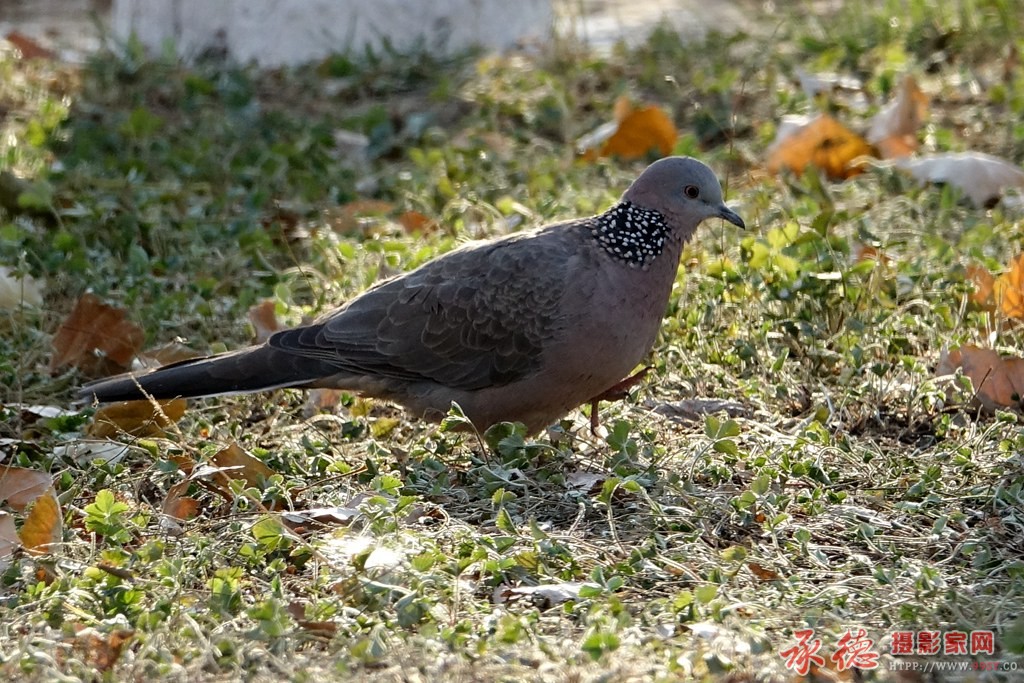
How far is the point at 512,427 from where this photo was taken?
3.59 m

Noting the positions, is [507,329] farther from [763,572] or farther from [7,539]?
[7,539]

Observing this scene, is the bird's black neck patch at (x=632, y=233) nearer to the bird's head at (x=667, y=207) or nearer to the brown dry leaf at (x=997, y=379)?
the bird's head at (x=667, y=207)

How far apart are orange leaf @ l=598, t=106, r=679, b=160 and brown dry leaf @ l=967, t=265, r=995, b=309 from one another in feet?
6.14

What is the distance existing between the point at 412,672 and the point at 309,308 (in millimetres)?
2328

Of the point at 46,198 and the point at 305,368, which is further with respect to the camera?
the point at 46,198

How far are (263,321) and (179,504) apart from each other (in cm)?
133

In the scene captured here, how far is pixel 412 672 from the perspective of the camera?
254cm

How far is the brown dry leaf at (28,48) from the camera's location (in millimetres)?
7211

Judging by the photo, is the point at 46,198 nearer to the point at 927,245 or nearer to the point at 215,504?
the point at 215,504

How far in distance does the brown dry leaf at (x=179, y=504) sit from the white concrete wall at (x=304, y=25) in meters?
4.25

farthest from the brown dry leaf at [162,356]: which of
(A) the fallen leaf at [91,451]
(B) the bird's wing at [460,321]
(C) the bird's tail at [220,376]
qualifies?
(A) the fallen leaf at [91,451]

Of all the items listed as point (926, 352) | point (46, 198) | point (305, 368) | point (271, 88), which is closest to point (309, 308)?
point (305, 368)

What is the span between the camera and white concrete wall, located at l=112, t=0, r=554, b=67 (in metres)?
7.15

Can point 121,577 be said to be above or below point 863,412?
above
